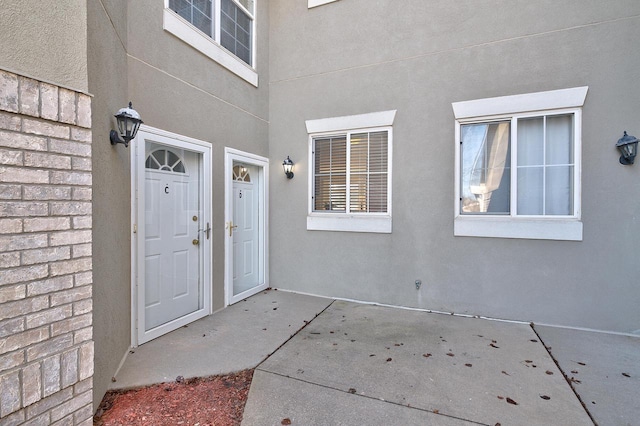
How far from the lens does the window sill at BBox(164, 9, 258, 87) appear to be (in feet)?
12.1

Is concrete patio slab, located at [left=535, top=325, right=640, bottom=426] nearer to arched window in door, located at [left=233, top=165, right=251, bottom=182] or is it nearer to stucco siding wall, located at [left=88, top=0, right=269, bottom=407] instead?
stucco siding wall, located at [left=88, top=0, right=269, bottom=407]

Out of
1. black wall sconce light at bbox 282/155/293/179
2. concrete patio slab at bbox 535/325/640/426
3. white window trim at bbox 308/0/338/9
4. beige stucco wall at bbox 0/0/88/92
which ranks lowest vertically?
concrete patio slab at bbox 535/325/640/426

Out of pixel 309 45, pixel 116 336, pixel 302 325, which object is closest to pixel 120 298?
pixel 116 336

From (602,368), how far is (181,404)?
4.03 m

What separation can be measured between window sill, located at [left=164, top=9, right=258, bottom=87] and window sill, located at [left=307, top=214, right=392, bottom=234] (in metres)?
2.65

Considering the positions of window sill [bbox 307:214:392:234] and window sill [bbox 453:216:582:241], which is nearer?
window sill [bbox 453:216:582:241]

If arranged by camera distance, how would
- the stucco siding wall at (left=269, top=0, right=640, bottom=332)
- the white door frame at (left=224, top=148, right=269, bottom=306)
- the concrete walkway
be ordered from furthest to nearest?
the white door frame at (left=224, top=148, right=269, bottom=306)
the stucco siding wall at (left=269, top=0, right=640, bottom=332)
the concrete walkway

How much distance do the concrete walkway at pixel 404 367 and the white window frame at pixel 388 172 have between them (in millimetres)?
1429

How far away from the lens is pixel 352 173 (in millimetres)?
5145

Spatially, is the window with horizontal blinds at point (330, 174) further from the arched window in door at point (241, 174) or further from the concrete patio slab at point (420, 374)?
the concrete patio slab at point (420, 374)

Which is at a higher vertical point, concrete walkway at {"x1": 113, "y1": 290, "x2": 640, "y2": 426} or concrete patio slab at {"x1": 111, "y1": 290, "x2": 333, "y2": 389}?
concrete patio slab at {"x1": 111, "y1": 290, "x2": 333, "y2": 389}

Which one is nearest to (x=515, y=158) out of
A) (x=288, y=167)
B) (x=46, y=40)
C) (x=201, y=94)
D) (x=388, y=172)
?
(x=388, y=172)

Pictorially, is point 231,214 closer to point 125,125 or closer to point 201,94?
point 201,94

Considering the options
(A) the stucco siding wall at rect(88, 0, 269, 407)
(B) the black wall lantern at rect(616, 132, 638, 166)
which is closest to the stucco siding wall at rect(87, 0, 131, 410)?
(A) the stucco siding wall at rect(88, 0, 269, 407)
